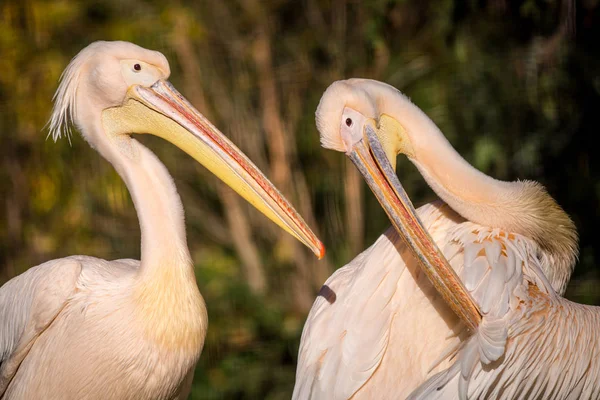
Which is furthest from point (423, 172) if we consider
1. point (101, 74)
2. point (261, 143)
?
point (261, 143)

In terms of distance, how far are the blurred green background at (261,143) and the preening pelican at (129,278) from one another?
2186 millimetres

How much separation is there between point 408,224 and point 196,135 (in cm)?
82

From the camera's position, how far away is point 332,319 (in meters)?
3.20

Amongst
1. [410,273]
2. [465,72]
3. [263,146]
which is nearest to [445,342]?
[410,273]

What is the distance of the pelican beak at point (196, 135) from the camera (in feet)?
10.4

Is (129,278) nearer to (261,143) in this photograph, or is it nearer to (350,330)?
(350,330)

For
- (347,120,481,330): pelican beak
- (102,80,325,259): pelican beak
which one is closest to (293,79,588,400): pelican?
(347,120,481,330): pelican beak

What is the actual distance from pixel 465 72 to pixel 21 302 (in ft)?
10.4

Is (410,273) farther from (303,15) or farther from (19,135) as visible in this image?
(19,135)

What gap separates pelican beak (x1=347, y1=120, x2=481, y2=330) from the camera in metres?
2.88

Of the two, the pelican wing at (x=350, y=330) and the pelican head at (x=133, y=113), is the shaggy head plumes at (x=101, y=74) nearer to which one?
the pelican head at (x=133, y=113)

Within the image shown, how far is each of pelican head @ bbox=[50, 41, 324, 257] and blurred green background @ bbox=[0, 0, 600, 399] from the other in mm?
2152

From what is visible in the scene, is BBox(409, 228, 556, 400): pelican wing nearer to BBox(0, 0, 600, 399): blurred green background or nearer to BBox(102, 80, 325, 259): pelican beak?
BBox(102, 80, 325, 259): pelican beak

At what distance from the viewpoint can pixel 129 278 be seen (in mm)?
3229
